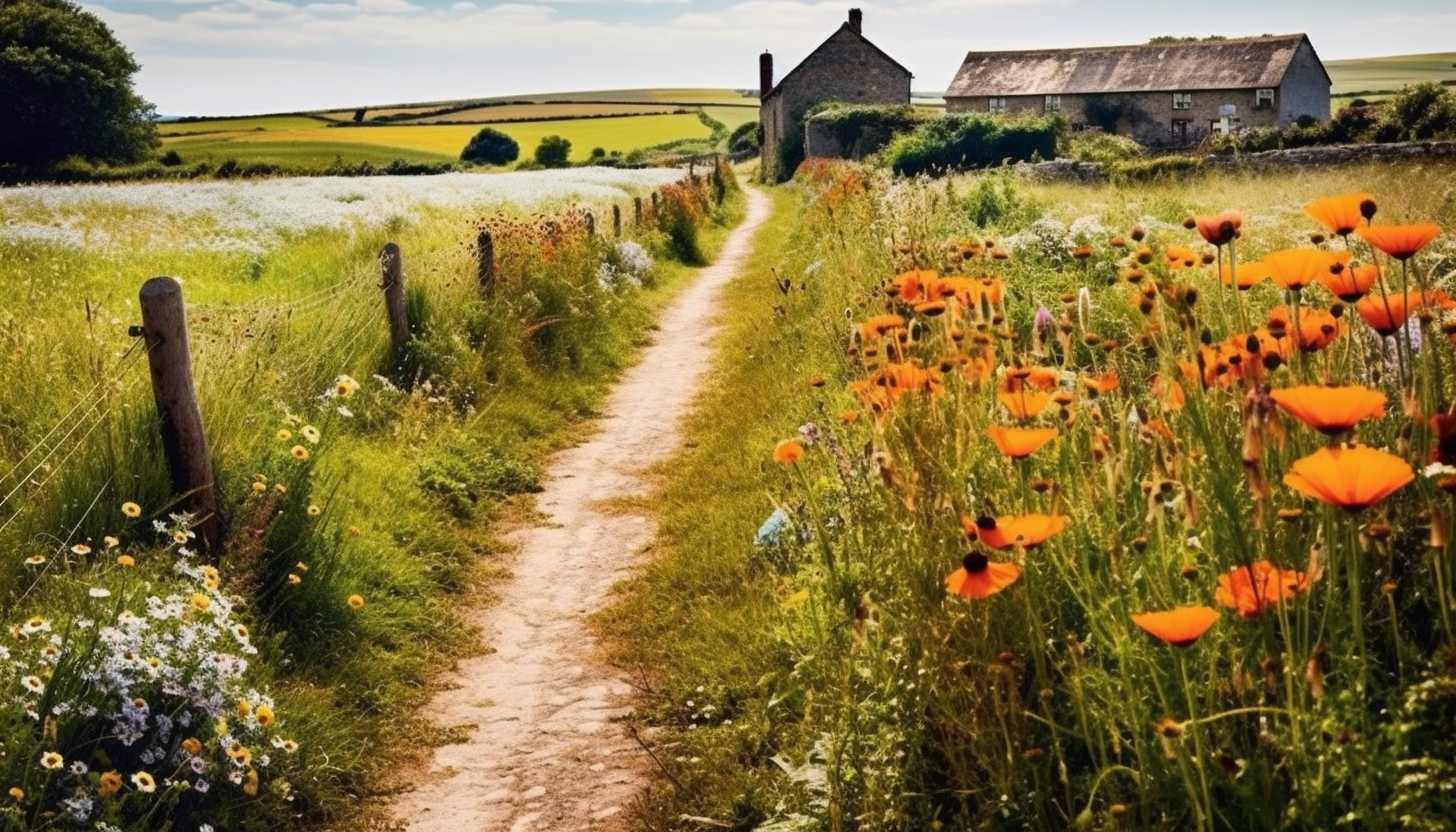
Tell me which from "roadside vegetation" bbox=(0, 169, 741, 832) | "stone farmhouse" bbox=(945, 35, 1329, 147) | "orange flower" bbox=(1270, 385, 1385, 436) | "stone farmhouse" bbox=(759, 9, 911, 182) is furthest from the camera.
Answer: "stone farmhouse" bbox=(759, 9, 911, 182)

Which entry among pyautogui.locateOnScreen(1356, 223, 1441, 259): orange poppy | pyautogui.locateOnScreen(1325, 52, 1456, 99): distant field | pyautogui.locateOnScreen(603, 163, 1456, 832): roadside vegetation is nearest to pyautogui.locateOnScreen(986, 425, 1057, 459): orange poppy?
pyautogui.locateOnScreen(603, 163, 1456, 832): roadside vegetation

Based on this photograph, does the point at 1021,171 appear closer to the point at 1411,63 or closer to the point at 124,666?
the point at 124,666

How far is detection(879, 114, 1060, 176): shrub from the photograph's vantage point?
3906cm

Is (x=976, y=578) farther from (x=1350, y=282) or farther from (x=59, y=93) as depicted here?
(x=59, y=93)

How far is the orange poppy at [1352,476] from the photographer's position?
162cm

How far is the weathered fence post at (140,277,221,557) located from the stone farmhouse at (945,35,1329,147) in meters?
50.9

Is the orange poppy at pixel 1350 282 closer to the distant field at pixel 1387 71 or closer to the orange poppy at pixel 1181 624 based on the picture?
the orange poppy at pixel 1181 624

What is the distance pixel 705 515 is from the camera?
269 inches

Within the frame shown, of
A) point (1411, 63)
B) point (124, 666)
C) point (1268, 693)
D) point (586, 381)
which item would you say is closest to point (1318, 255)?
point (1268, 693)

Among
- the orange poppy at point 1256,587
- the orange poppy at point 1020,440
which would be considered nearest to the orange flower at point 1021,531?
the orange poppy at point 1020,440

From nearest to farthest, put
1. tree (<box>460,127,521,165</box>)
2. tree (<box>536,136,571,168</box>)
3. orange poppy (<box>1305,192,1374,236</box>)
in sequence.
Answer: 1. orange poppy (<box>1305,192,1374,236</box>)
2. tree (<box>536,136,571,168</box>)
3. tree (<box>460,127,521,165</box>)

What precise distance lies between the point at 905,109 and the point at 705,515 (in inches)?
1674

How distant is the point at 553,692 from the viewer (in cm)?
496

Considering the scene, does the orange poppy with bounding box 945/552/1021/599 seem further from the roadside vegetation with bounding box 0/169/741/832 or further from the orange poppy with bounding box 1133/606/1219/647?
the roadside vegetation with bounding box 0/169/741/832
